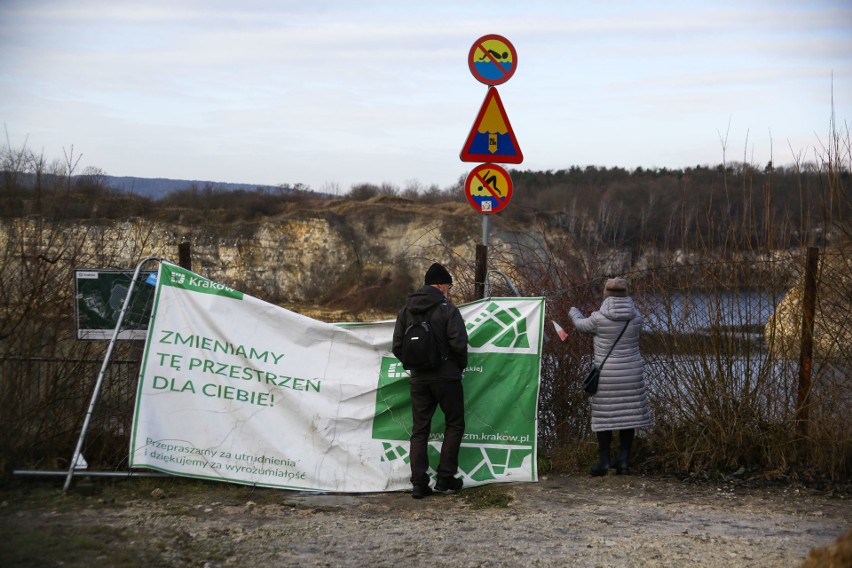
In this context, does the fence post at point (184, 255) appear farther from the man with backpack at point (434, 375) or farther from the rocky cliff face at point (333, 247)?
the rocky cliff face at point (333, 247)

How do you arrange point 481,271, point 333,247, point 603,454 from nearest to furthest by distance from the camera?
point 603,454
point 481,271
point 333,247

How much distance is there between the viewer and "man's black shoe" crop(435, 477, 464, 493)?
24.4 ft

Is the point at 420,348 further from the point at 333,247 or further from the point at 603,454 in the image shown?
the point at 333,247

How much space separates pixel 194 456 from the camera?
738 cm

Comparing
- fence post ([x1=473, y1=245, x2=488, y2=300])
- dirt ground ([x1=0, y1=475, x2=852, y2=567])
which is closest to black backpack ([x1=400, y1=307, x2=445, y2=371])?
dirt ground ([x1=0, y1=475, x2=852, y2=567])

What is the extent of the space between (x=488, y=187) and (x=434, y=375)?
1.98 metres

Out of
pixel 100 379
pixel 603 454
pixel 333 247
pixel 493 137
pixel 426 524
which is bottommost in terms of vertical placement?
pixel 426 524

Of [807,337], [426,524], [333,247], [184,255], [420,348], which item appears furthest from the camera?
[333,247]

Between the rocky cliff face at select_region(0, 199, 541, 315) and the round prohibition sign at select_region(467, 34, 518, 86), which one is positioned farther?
the rocky cliff face at select_region(0, 199, 541, 315)

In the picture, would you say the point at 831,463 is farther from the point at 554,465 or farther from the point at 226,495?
the point at 226,495

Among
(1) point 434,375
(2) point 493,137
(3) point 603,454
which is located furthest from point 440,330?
(2) point 493,137

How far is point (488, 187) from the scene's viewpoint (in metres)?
8.33

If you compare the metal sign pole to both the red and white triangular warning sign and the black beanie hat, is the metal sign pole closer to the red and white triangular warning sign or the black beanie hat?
the black beanie hat

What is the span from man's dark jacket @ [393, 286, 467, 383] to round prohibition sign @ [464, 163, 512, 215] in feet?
4.09
